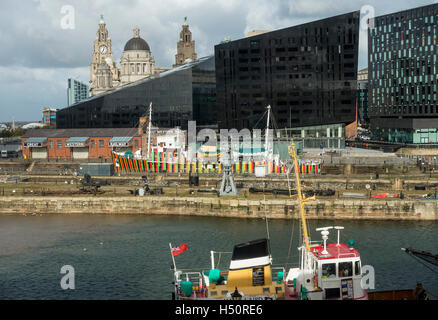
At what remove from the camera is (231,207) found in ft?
162

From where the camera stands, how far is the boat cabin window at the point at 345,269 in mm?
22281

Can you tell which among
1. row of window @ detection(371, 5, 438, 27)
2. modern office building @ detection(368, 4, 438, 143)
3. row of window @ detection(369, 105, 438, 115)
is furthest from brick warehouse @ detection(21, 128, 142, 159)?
row of window @ detection(371, 5, 438, 27)

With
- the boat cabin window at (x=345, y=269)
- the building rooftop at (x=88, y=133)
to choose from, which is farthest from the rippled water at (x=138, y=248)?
the building rooftop at (x=88, y=133)

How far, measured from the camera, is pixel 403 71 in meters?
106

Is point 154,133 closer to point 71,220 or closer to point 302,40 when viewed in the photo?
point 302,40

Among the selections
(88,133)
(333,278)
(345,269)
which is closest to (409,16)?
(88,133)

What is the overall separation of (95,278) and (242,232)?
14.0m

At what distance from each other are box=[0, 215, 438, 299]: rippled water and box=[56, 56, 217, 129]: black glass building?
122ft

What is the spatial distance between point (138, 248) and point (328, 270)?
1881 cm

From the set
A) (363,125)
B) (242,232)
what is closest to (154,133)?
(242,232)

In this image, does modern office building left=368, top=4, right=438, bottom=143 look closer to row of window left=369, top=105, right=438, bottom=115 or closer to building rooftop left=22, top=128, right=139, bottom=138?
row of window left=369, top=105, right=438, bottom=115

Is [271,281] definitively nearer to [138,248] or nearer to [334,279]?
[334,279]

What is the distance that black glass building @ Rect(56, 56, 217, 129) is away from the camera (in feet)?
284

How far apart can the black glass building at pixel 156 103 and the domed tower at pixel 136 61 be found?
80220 millimetres
